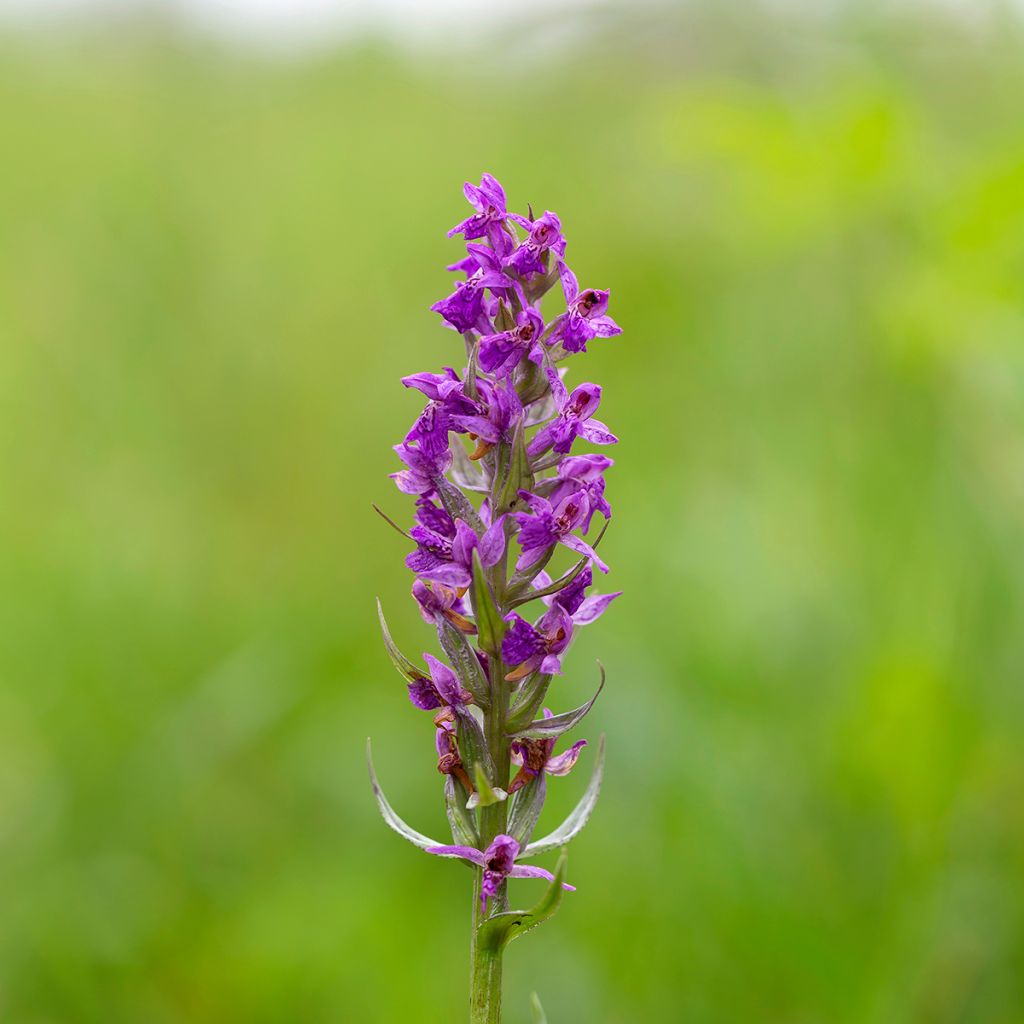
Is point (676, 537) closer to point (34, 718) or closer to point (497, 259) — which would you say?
point (34, 718)

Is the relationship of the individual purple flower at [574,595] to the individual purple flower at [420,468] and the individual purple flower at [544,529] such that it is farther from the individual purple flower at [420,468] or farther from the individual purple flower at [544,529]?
the individual purple flower at [420,468]

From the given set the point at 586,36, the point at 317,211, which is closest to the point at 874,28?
the point at 586,36

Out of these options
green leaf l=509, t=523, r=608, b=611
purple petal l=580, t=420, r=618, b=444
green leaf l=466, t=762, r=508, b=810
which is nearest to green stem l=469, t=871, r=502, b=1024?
Answer: green leaf l=466, t=762, r=508, b=810

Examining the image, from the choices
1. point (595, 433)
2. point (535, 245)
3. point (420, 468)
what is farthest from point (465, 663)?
point (535, 245)

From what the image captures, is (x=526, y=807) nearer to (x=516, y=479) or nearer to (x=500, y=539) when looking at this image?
(x=500, y=539)

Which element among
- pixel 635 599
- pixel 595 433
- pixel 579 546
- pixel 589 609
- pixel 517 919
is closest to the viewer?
pixel 517 919
